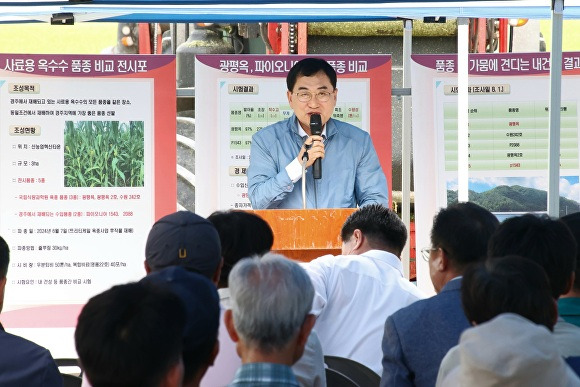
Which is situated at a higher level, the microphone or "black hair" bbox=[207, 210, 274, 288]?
the microphone

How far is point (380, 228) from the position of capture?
4348 mm

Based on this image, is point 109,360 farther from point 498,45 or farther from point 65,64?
point 498,45

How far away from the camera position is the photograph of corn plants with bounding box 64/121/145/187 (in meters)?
6.86

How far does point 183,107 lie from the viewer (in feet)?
33.8

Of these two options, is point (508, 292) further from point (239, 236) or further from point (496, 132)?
point (496, 132)

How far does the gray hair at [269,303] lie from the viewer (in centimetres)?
231

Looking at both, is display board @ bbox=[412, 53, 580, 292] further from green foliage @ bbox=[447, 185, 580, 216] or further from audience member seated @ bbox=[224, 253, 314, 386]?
audience member seated @ bbox=[224, 253, 314, 386]

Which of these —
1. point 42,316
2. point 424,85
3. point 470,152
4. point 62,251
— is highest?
point 424,85

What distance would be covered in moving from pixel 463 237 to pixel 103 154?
13.1 feet

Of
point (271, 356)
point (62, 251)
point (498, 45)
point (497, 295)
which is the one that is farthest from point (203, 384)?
point (498, 45)

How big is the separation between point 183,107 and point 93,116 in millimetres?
3437

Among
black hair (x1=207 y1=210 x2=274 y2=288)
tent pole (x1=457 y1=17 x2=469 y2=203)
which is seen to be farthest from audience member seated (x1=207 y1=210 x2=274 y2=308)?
tent pole (x1=457 y1=17 x2=469 y2=203)

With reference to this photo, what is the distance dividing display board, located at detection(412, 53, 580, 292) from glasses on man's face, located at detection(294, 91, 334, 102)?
83cm

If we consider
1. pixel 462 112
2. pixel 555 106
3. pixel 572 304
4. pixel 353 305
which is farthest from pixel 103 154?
pixel 572 304
